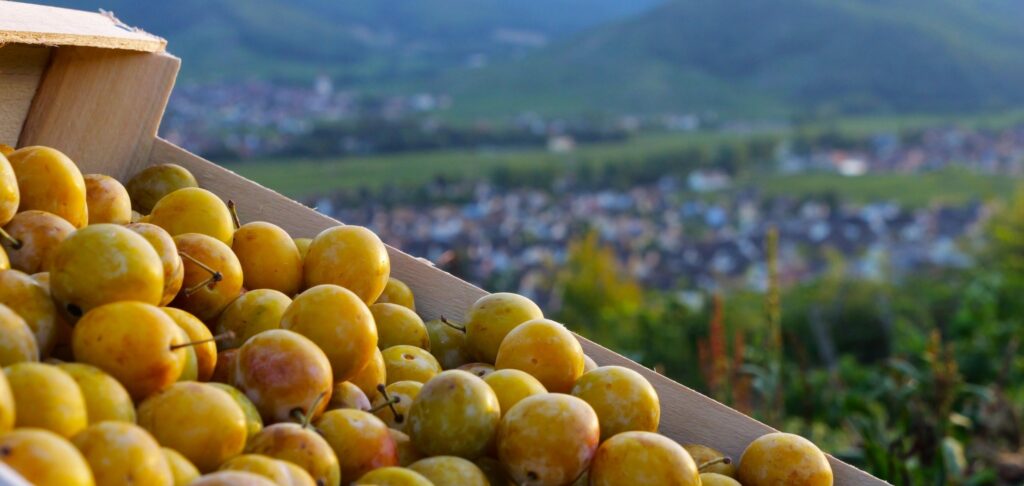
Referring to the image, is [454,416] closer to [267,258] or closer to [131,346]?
[131,346]

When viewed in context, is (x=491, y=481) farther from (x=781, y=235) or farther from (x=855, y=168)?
(x=855, y=168)

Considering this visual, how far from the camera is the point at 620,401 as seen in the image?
2.07m

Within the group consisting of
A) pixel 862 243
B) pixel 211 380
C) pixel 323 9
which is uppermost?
pixel 211 380

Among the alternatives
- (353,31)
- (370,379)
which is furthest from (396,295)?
(353,31)

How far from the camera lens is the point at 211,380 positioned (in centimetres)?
194

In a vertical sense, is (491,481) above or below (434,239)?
above

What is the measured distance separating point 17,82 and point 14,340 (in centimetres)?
122

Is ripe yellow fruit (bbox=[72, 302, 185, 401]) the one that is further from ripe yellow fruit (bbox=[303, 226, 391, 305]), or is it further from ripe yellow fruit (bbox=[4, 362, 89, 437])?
ripe yellow fruit (bbox=[303, 226, 391, 305])

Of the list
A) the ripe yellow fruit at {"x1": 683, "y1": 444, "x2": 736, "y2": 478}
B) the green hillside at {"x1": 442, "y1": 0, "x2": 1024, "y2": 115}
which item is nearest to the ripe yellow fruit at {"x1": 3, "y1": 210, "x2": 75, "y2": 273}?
the ripe yellow fruit at {"x1": 683, "y1": 444, "x2": 736, "y2": 478}

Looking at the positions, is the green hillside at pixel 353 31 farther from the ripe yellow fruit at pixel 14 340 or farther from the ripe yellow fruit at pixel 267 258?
the ripe yellow fruit at pixel 14 340

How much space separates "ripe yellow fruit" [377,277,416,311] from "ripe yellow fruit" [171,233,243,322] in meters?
0.41

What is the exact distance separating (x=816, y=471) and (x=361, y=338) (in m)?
0.94

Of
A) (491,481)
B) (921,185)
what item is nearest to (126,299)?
(491,481)

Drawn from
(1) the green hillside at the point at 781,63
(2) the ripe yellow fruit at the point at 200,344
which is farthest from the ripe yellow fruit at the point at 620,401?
(1) the green hillside at the point at 781,63
